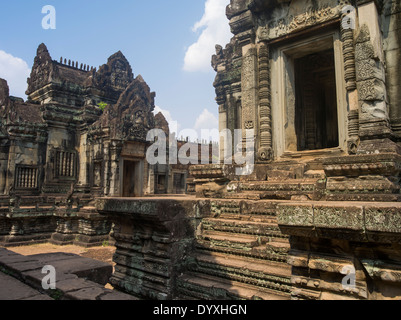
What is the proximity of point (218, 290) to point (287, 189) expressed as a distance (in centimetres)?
260

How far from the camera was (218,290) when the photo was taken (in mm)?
3033

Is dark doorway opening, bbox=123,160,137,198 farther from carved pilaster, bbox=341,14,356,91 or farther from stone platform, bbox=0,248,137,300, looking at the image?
carved pilaster, bbox=341,14,356,91

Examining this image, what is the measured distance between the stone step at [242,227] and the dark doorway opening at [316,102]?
257 inches

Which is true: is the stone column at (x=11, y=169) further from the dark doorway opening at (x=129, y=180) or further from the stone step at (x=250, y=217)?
the stone step at (x=250, y=217)

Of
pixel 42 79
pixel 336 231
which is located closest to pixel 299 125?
pixel 336 231

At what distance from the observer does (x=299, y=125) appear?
9914 mm

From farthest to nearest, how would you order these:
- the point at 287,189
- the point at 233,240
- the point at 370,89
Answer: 1. the point at 370,89
2. the point at 287,189
3. the point at 233,240

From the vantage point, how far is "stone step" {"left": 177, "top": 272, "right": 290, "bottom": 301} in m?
2.80

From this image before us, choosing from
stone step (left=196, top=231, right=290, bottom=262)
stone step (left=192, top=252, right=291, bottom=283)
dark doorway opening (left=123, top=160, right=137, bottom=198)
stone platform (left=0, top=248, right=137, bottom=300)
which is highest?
dark doorway opening (left=123, top=160, right=137, bottom=198)

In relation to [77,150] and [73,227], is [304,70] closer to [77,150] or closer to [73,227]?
[73,227]

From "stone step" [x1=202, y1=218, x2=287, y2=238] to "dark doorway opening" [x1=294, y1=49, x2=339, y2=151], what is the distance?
6517 mm

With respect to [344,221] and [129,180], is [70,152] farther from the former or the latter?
[344,221]

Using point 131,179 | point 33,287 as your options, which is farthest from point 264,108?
point 131,179

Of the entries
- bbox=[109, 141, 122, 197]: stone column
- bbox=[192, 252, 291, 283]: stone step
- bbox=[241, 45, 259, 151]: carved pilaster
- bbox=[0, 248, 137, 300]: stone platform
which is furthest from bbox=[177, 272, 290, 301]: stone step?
bbox=[109, 141, 122, 197]: stone column
